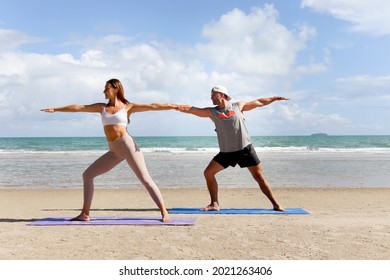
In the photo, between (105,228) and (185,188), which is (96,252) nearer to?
(105,228)

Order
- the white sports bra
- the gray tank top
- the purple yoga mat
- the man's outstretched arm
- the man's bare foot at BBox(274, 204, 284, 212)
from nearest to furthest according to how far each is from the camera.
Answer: the white sports bra, the purple yoga mat, the gray tank top, the man's outstretched arm, the man's bare foot at BBox(274, 204, 284, 212)

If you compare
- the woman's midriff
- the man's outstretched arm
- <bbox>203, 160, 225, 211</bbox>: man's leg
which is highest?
the man's outstretched arm

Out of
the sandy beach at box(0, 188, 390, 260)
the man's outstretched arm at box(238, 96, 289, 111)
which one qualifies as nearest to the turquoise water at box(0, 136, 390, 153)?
the sandy beach at box(0, 188, 390, 260)

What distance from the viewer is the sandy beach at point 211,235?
5.13 meters

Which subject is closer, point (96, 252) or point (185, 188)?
point (96, 252)

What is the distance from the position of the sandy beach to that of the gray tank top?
1181 mm

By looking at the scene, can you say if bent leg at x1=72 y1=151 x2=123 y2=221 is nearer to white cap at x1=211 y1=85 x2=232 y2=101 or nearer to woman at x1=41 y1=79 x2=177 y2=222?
woman at x1=41 y1=79 x2=177 y2=222

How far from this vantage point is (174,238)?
5852mm

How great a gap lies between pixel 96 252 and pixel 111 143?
1.95 metres

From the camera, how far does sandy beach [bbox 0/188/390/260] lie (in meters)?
5.13

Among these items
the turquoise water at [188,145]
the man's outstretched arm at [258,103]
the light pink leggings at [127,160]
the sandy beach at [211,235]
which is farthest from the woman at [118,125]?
the turquoise water at [188,145]

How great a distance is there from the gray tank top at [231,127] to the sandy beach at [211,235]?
1181 millimetres

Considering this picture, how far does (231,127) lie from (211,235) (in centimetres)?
216
